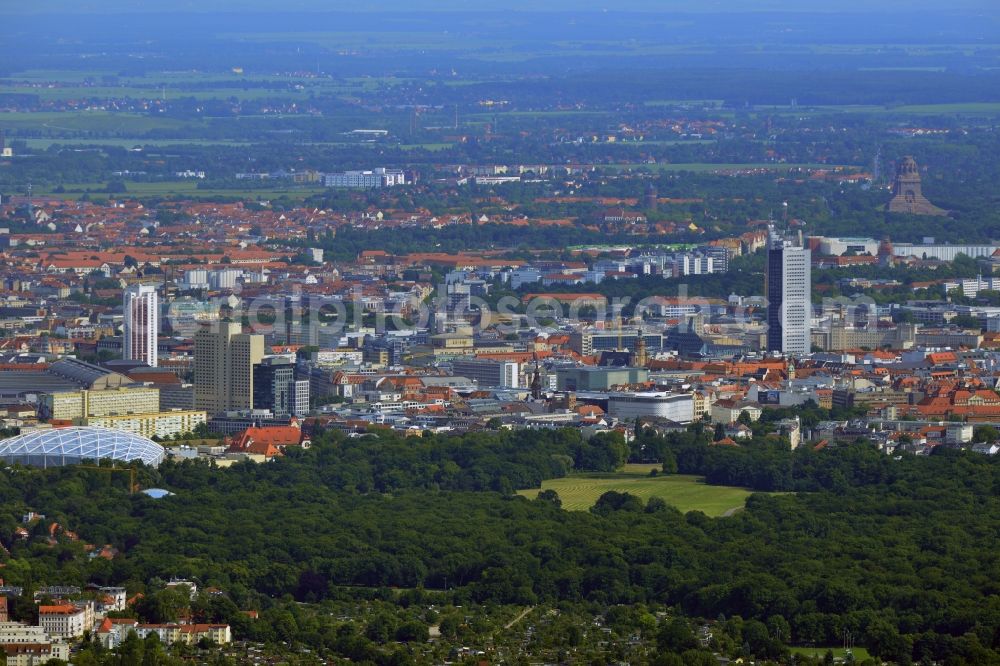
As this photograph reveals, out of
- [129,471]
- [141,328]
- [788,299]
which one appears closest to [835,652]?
[129,471]

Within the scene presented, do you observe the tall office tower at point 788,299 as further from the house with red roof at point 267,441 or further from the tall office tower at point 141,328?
the house with red roof at point 267,441

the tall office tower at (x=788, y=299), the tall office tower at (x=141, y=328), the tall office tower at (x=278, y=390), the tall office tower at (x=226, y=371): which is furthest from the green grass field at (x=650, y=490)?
the tall office tower at (x=788, y=299)

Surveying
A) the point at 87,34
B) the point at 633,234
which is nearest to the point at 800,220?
the point at 633,234

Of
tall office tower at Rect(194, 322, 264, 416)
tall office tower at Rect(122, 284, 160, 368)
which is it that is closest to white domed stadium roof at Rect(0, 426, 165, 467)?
tall office tower at Rect(194, 322, 264, 416)

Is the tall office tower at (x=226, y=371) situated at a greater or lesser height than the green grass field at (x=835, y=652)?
greater

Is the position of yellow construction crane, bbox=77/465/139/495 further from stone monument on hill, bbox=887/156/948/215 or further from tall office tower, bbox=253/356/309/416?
stone monument on hill, bbox=887/156/948/215

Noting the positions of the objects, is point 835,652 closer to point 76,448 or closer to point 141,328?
point 76,448
